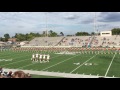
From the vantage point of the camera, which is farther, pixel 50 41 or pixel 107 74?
pixel 50 41

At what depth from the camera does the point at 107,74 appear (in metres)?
11.3
